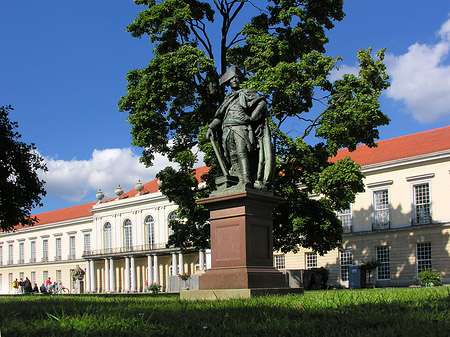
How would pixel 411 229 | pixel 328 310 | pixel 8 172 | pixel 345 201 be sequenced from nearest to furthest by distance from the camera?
pixel 328 310 < pixel 345 201 < pixel 8 172 < pixel 411 229

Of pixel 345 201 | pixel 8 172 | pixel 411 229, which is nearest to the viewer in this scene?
pixel 345 201

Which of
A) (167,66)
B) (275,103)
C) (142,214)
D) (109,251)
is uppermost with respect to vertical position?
(167,66)

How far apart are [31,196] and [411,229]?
24.8 meters

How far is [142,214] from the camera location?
6053cm

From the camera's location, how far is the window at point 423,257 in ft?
119

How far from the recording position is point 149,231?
60531mm

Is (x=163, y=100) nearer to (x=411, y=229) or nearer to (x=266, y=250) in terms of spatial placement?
(x=266, y=250)

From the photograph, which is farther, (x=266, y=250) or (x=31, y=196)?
(x=31, y=196)

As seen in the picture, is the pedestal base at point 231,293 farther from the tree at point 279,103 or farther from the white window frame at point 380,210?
the white window frame at point 380,210

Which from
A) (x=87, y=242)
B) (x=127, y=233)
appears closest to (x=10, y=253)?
(x=87, y=242)

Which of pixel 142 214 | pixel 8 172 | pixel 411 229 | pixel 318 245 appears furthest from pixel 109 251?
pixel 318 245

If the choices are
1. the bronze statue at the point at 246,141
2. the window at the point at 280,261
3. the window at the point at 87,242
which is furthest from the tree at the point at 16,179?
the window at the point at 87,242

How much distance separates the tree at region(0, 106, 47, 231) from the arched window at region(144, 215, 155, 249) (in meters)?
35.8

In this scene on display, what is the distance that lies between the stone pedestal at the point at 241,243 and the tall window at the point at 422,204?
3014 centimetres
